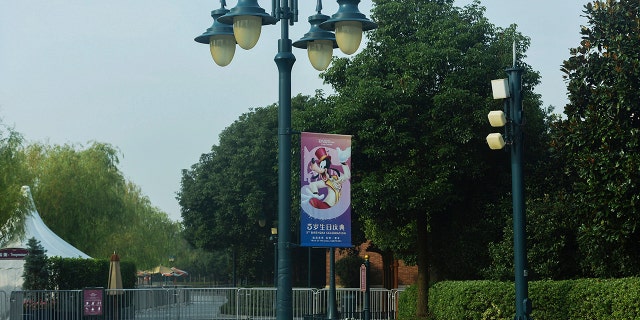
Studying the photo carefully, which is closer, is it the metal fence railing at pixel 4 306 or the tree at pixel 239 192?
the metal fence railing at pixel 4 306

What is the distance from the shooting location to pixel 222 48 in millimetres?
11953

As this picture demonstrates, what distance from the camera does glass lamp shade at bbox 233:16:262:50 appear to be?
11320 millimetres

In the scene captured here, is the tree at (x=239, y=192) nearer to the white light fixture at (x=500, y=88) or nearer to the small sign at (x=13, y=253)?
the small sign at (x=13, y=253)

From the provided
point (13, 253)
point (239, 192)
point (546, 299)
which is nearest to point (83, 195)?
point (239, 192)

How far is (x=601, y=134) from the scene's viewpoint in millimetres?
20969

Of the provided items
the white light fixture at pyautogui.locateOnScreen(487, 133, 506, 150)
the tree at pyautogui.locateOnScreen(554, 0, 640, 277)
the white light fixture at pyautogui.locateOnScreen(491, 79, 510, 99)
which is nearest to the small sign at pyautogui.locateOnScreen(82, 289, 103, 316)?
the tree at pyautogui.locateOnScreen(554, 0, 640, 277)

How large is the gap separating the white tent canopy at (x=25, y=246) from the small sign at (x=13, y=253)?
427 mm

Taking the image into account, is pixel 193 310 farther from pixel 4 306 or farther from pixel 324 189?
pixel 324 189

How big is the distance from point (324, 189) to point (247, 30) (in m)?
2.28

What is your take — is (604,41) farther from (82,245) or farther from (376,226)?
(82,245)

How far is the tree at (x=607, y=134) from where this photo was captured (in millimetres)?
20078

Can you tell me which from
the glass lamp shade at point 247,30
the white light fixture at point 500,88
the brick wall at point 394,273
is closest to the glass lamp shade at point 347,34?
the glass lamp shade at point 247,30

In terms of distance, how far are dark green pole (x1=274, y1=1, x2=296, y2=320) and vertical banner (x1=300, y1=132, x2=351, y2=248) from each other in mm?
630

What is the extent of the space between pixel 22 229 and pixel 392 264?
21.2 meters
